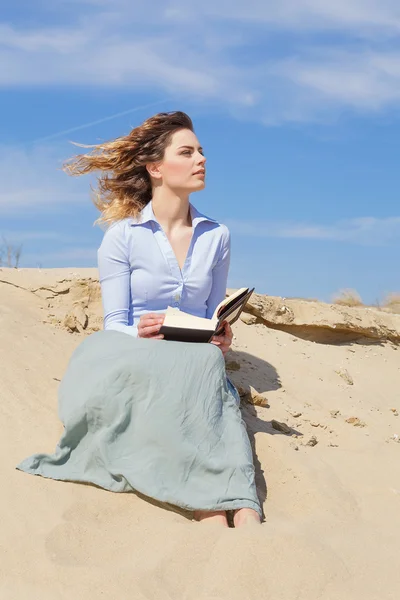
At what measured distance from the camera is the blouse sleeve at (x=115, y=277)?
4.63 m

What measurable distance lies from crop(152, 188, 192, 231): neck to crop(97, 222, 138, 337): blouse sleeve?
0.83 ft

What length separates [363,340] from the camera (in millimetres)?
7824

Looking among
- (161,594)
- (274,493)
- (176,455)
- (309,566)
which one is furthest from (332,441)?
(161,594)

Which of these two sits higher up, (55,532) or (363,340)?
(363,340)

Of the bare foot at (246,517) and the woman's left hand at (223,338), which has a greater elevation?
the woman's left hand at (223,338)

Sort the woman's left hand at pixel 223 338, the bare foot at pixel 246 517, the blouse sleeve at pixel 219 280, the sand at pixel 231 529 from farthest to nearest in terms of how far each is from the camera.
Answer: the blouse sleeve at pixel 219 280
the woman's left hand at pixel 223 338
the bare foot at pixel 246 517
the sand at pixel 231 529

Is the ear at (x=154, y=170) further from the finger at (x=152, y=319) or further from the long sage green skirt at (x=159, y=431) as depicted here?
the long sage green skirt at (x=159, y=431)

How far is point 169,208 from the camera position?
4.82 meters

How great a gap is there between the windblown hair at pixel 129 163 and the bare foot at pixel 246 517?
6.34 feet

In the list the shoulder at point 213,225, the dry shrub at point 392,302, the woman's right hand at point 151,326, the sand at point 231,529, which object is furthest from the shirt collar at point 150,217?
the dry shrub at point 392,302

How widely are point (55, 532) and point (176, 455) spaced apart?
69cm

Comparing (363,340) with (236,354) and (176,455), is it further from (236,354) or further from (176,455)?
(176,455)

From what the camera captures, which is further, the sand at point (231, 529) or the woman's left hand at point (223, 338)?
the woman's left hand at point (223, 338)

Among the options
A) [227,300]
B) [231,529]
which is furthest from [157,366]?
[231,529]
